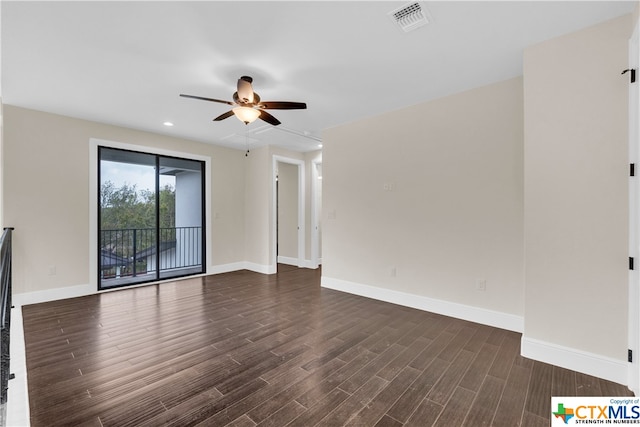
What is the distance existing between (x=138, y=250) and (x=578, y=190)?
254 inches

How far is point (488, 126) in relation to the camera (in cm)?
319

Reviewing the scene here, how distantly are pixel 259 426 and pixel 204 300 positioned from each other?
2790mm

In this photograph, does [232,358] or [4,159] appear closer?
[232,358]

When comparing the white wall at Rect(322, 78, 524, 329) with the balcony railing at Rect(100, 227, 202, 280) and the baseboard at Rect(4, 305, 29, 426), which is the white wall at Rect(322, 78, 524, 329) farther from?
the baseboard at Rect(4, 305, 29, 426)

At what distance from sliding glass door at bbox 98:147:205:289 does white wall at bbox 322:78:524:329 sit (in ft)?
10.2

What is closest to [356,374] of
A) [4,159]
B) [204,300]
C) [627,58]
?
[204,300]

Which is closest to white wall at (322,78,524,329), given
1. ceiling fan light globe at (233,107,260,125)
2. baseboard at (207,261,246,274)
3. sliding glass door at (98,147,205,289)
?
ceiling fan light globe at (233,107,260,125)

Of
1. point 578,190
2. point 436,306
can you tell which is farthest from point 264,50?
point 436,306

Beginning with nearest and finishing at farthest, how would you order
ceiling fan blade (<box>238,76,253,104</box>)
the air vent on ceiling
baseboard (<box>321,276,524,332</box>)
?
the air vent on ceiling, ceiling fan blade (<box>238,76,253,104</box>), baseboard (<box>321,276,524,332</box>)

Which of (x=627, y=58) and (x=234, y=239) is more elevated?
(x=627, y=58)

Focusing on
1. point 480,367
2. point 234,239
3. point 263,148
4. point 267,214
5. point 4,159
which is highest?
point 263,148

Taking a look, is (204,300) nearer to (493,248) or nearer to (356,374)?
(356,374)

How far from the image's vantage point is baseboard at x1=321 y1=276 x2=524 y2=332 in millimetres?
3078

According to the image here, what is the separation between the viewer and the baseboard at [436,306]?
10.1ft
